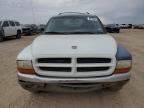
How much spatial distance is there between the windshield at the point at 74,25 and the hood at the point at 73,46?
738 mm

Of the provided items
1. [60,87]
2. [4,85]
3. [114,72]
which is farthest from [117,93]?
[4,85]

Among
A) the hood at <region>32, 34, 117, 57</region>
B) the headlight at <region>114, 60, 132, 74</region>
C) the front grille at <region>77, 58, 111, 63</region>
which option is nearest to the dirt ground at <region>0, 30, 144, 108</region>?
the headlight at <region>114, 60, 132, 74</region>

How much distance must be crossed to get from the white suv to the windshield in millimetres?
13880

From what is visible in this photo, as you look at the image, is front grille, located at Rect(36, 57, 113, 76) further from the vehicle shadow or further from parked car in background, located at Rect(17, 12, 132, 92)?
the vehicle shadow

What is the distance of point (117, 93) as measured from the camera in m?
5.05

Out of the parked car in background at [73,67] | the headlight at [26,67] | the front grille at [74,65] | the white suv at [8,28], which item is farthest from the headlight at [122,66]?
the white suv at [8,28]

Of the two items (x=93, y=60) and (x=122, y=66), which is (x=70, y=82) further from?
(x=122, y=66)

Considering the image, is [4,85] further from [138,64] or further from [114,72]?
[138,64]

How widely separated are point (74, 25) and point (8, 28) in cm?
1542

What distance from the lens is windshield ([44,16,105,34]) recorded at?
5458mm

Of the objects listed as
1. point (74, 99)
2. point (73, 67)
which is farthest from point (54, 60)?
point (74, 99)

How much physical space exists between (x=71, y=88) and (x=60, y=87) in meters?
0.19

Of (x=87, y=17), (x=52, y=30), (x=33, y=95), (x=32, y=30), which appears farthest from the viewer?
(x=32, y=30)

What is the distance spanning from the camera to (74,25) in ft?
18.7
